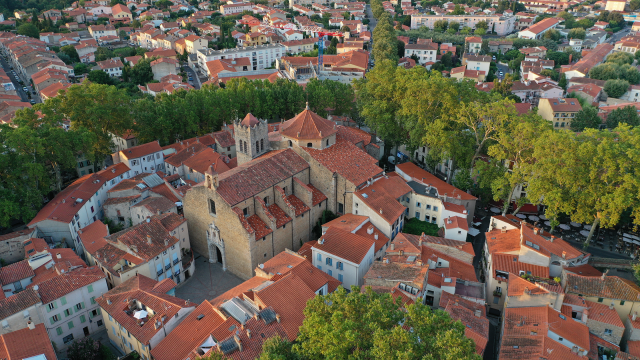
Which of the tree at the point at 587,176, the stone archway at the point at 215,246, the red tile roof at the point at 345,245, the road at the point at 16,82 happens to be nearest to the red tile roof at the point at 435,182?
the tree at the point at 587,176

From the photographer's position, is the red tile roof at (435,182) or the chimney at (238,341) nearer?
the chimney at (238,341)

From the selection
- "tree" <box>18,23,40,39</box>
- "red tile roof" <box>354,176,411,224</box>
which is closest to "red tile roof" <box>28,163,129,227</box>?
"red tile roof" <box>354,176,411,224</box>

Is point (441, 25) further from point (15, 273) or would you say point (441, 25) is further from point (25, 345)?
point (25, 345)

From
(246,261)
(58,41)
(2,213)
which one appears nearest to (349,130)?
(246,261)

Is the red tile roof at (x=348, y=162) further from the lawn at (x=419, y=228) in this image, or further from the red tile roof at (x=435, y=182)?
the lawn at (x=419, y=228)

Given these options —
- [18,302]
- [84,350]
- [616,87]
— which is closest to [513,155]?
[84,350]

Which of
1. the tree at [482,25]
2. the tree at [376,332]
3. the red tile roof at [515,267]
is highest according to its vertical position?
the tree at [376,332]

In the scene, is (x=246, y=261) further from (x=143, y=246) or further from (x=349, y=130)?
(x=349, y=130)

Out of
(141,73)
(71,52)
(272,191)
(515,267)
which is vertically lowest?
(515,267)
